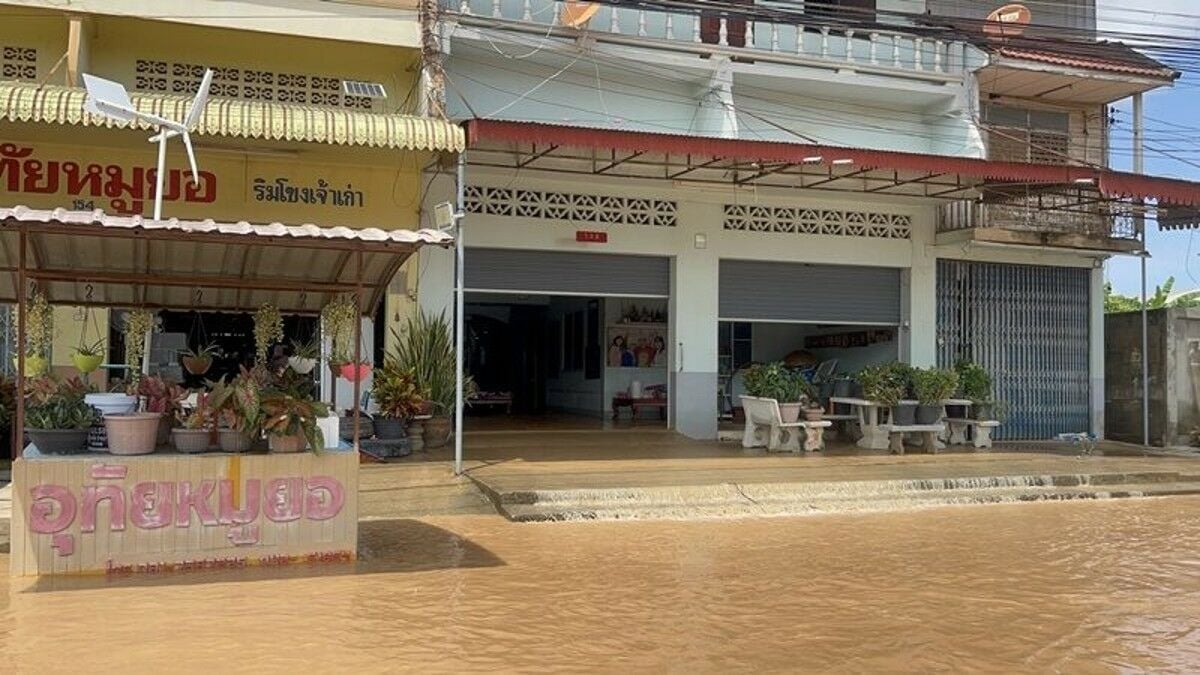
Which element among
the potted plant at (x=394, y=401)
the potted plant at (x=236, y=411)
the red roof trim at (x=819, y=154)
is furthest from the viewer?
the potted plant at (x=394, y=401)

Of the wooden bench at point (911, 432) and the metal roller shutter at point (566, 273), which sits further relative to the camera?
the metal roller shutter at point (566, 273)

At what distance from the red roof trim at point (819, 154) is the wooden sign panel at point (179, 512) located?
4.88 metres

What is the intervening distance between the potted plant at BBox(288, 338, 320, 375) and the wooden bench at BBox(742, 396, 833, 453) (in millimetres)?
6226

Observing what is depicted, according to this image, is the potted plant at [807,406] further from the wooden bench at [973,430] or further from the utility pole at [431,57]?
the utility pole at [431,57]

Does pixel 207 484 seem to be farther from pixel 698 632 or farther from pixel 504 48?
pixel 504 48

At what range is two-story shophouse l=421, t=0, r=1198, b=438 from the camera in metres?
13.5

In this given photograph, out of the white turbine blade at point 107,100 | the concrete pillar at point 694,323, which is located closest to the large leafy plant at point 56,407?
the white turbine blade at point 107,100

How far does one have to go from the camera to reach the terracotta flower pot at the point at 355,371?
300 inches

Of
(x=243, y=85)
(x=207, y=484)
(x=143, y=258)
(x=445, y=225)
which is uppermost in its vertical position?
(x=243, y=85)

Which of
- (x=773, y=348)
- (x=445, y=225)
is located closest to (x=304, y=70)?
(x=445, y=225)

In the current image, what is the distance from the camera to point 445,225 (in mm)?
10117

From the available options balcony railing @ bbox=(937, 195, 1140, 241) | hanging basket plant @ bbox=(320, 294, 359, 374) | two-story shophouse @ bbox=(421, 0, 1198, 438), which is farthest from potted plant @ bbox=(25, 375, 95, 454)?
balcony railing @ bbox=(937, 195, 1140, 241)

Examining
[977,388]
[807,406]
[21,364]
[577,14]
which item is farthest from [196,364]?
[977,388]

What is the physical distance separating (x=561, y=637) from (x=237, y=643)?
5.54 ft
